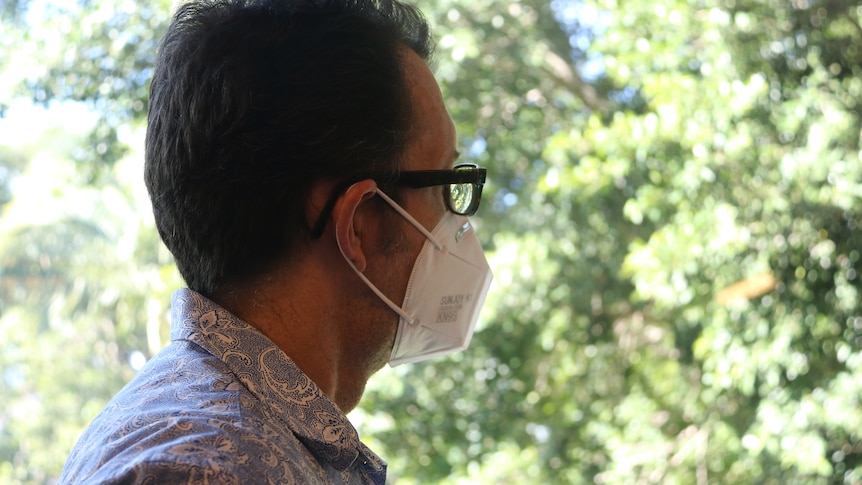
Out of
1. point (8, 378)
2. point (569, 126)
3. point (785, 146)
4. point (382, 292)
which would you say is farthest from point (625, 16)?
point (8, 378)

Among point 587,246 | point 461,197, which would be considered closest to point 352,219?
point 461,197

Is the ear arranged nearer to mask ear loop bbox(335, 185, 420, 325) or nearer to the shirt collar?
mask ear loop bbox(335, 185, 420, 325)

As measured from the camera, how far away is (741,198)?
3.15 metres

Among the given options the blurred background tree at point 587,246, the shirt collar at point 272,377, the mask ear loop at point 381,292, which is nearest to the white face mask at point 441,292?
the mask ear loop at point 381,292

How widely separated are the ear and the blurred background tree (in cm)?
238

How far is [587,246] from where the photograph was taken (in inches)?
187

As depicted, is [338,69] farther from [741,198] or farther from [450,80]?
[450,80]

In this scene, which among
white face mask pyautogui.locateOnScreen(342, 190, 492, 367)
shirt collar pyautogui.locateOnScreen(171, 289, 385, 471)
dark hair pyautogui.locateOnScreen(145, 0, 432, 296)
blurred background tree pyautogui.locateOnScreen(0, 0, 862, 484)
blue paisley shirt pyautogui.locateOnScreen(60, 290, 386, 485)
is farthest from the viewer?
blurred background tree pyautogui.locateOnScreen(0, 0, 862, 484)

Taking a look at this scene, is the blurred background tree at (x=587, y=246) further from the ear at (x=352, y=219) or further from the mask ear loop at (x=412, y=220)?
the ear at (x=352, y=219)

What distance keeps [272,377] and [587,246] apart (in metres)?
4.03

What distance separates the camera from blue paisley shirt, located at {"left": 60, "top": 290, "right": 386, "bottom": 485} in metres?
0.64

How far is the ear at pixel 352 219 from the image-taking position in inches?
37.4

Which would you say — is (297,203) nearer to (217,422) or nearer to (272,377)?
(272,377)

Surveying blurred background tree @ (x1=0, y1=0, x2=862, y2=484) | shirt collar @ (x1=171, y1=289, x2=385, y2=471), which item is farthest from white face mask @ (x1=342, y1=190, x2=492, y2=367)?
blurred background tree @ (x1=0, y1=0, x2=862, y2=484)
